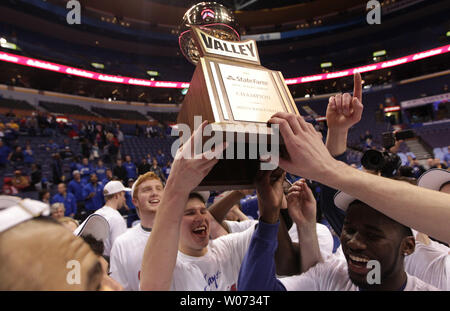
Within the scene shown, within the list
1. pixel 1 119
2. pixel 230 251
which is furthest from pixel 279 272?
pixel 1 119

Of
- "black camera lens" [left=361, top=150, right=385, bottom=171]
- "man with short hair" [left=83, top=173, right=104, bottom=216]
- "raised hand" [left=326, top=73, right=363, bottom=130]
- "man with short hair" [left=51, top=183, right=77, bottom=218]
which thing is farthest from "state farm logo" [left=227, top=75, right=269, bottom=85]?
"man with short hair" [left=83, top=173, right=104, bottom=216]

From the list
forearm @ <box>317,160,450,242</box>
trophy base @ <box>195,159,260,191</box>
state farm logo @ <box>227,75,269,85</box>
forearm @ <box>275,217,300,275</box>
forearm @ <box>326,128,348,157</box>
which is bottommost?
forearm @ <box>275,217,300,275</box>

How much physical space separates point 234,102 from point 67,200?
6.22m

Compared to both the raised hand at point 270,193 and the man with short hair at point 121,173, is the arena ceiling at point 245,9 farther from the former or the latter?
the raised hand at point 270,193

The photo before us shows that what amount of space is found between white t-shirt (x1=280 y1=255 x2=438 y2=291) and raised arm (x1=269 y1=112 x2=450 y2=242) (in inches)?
23.3

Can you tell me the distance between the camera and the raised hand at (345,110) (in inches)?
39.3

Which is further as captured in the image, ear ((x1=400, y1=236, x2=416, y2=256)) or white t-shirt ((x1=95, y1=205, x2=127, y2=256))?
white t-shirt ((x1=95, y1=205, x2=127, y2=256))

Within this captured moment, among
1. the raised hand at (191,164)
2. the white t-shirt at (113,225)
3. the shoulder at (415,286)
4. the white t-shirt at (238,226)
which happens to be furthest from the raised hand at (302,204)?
the white t-shirt at (113,225)

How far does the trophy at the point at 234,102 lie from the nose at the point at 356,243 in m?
0.40

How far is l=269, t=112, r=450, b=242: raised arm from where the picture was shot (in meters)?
0.58

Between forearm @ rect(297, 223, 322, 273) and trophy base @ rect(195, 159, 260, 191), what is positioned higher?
trophy base @ rect(195, 159, 260, 191)

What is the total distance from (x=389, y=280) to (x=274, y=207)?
0.47 meters

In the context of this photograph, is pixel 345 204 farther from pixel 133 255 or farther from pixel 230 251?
pixel 133 255

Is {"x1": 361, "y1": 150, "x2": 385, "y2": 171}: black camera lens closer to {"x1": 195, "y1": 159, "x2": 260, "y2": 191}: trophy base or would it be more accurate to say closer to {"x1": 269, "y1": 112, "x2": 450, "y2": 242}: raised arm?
{"x1": 195, "y1": 159, "x2": 260, "y2": 191}: trophy base
